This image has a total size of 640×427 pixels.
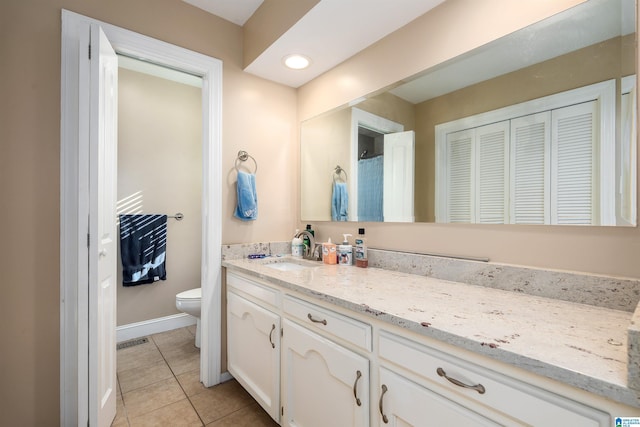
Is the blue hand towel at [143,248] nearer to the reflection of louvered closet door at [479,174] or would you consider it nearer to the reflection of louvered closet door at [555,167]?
the reflection of louvered closet door at [479,174]

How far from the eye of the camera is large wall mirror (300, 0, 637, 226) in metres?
0.96

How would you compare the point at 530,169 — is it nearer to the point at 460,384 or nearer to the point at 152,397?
the point at 460,384

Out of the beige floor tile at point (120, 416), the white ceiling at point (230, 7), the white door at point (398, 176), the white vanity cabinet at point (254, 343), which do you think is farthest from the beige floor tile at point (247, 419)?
the white ceiling at point (230, 7)

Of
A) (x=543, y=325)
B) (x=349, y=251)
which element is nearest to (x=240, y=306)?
(x=349, y=251)

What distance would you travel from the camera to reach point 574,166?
3.35 ft

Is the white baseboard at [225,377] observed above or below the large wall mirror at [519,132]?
below

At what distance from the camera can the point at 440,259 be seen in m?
1.38

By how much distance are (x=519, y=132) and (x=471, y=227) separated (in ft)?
1.42

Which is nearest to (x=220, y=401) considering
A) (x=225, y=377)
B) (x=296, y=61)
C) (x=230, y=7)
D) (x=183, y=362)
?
(x=225, y=377)

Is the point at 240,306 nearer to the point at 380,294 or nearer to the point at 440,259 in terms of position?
the point at 380,294

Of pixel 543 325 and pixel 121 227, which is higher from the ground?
pixel 121 227

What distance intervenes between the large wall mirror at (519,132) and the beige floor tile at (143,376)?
180cm

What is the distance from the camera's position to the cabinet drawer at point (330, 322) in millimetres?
999

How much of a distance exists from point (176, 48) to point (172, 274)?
2.03m
